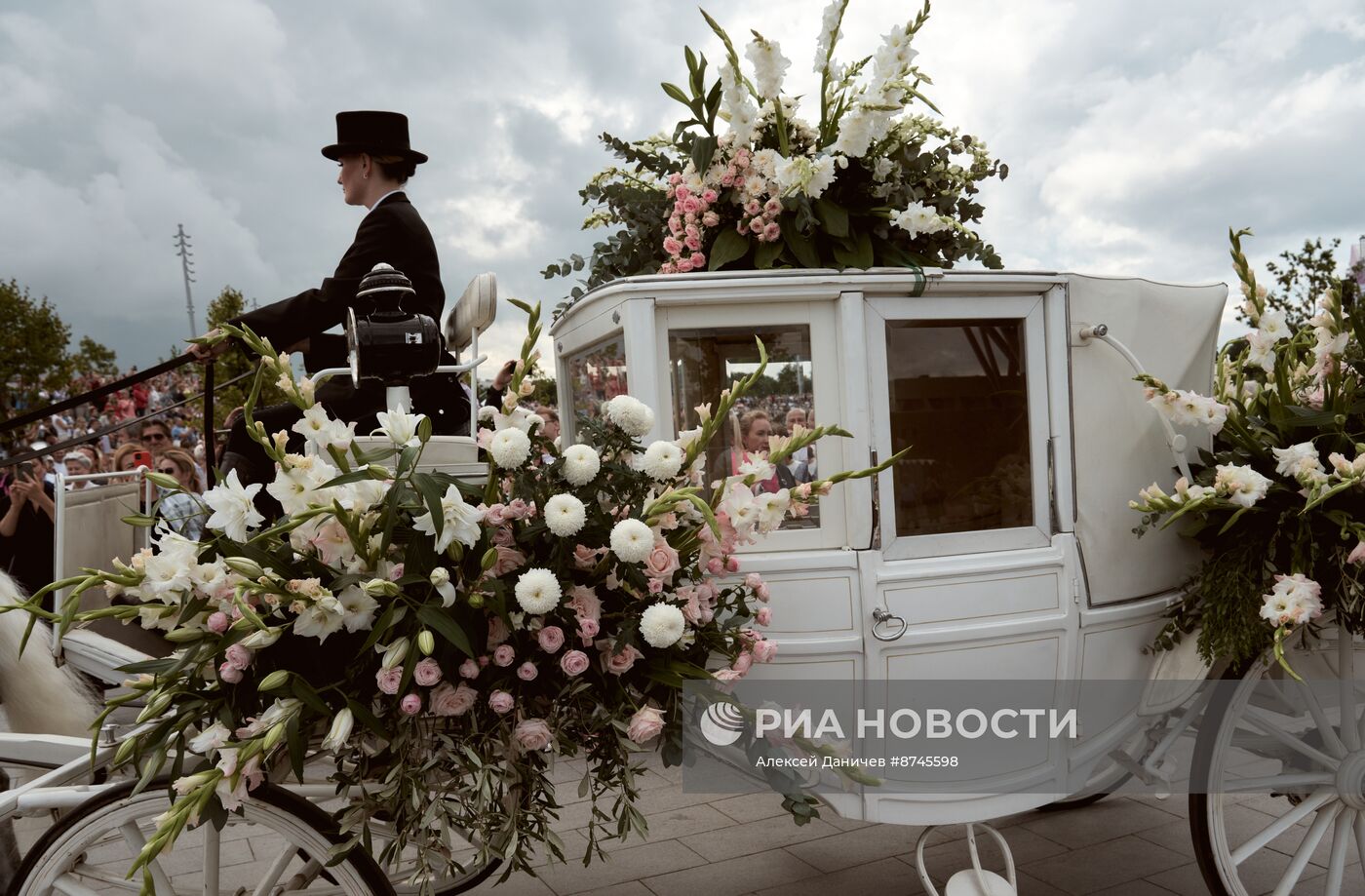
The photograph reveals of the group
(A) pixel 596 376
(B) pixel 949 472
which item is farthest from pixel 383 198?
(B) pixel 949 472

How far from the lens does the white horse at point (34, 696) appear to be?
100 inches

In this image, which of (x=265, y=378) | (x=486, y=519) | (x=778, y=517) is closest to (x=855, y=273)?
(x=778, y=517)

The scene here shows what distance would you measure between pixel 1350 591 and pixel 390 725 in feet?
7.59

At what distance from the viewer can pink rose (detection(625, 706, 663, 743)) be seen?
1.87m

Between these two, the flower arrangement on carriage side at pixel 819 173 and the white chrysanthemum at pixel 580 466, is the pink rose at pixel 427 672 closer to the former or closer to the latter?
the white chrysanthemum at pixel 580 466

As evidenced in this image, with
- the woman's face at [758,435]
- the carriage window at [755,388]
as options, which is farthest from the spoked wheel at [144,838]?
the woman's face at [758,435]

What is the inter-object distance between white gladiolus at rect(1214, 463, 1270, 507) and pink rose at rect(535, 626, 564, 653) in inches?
68.8

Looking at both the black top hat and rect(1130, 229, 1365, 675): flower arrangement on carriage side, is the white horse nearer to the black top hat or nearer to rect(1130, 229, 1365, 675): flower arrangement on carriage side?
the black top hat

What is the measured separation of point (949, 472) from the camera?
257cm

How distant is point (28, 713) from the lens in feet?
8.44

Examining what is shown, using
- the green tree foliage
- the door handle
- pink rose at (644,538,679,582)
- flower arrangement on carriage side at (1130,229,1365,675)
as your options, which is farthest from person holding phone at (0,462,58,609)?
the green tree foliage

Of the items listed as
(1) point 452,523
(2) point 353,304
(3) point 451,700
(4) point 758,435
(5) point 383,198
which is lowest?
(3) point 451,700

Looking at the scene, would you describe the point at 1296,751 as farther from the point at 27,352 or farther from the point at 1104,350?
the point at 27,352

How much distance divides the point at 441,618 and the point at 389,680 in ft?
0.50
